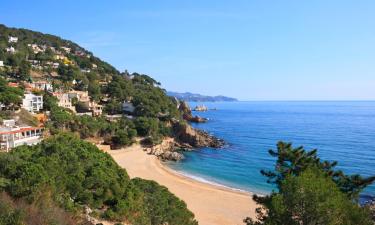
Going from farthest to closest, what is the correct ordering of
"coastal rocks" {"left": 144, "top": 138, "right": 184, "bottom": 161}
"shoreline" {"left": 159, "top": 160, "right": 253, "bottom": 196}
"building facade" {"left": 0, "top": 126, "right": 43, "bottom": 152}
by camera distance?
"coastal rocks" {"left": 144, "top": 138, "right": 184, "bottom": 161} → "shoreline" {"left": 159, "top": 160, "right": 253, "bottom": 196} → "building facade" {"left": 0, "top": 126, "right": 43, "bottom": 152}

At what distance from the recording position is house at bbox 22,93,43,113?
4869 centimetres

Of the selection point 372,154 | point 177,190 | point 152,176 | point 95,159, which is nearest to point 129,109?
point 152,176

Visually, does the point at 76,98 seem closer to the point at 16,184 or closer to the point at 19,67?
the point at 19,67

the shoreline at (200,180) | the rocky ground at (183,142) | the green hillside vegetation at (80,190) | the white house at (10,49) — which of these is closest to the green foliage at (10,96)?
the rocky ground at (183,142)

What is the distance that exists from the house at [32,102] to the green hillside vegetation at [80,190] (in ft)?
99.7

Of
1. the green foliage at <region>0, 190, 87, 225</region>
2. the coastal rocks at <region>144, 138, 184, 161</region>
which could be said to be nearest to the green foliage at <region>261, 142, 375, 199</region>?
the green foliage at <region>0, 190, 87, 225</region>

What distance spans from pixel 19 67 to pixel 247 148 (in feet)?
153

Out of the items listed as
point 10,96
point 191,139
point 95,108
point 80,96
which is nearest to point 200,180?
point 191,139

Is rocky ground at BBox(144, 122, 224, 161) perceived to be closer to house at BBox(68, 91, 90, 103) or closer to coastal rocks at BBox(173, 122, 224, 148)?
coastal rocks at BBox(173, 122, 224, 148)

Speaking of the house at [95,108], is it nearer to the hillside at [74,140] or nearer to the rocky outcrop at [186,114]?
the hillside at [74,140]

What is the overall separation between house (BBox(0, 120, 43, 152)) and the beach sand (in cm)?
1058

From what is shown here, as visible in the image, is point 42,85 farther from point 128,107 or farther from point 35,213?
point 35,213

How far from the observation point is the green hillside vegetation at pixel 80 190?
A: 1399 cm

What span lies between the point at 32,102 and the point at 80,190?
37478 mm
